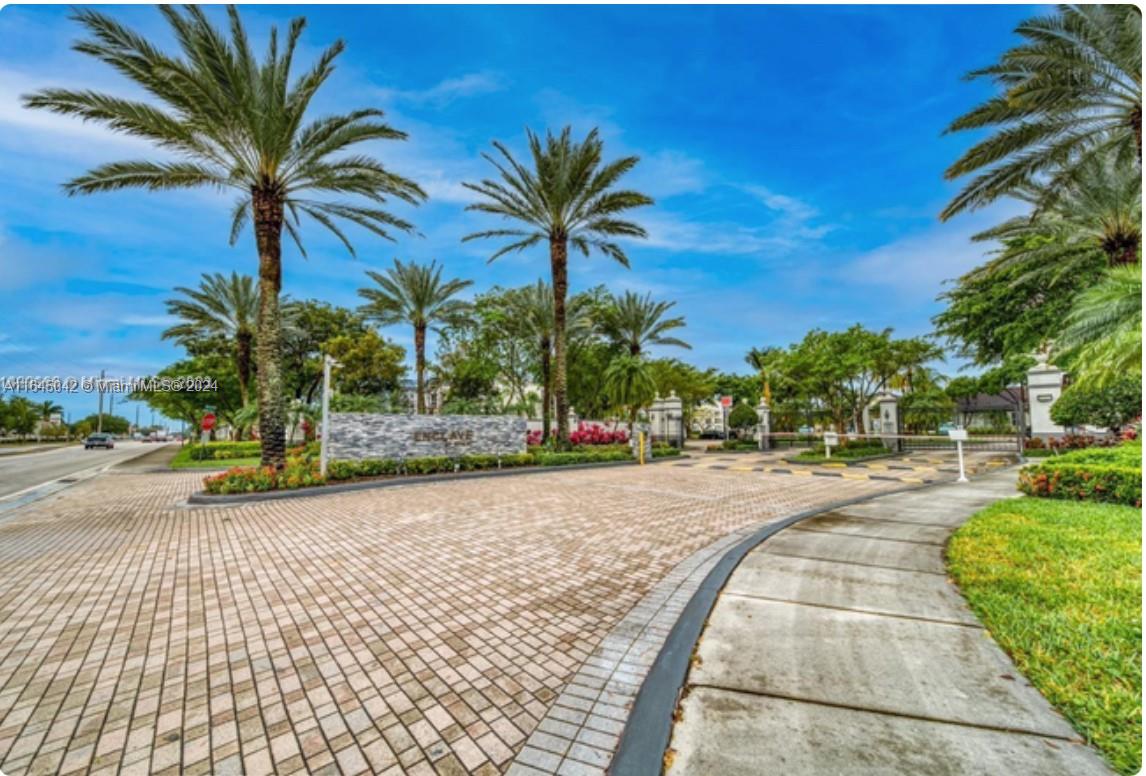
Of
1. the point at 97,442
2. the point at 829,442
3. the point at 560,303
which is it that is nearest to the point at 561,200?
the point at 560,303

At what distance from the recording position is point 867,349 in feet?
65.3

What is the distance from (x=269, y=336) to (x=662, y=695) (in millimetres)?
12179

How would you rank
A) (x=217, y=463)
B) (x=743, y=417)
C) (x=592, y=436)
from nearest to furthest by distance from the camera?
(x=217, y=463) → (x=592, y=436) → (x=743, y=417)

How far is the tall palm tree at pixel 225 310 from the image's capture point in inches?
986

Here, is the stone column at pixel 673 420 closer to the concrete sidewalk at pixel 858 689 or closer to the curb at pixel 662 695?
the concrete sidewalk at pixel 858 689

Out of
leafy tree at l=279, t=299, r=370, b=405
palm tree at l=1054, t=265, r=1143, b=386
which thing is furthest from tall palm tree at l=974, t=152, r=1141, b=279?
leafy tree at l=279, t=299, r=370, b=405

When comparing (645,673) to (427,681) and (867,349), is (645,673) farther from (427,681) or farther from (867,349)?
(867,349)

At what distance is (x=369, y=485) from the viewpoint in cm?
1164

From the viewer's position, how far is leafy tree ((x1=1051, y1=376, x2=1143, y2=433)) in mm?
14542

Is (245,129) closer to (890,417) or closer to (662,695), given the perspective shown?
(662,695)

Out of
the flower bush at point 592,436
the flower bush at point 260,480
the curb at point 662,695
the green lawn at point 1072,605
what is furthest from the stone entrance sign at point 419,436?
the green lawn at point 1072,605

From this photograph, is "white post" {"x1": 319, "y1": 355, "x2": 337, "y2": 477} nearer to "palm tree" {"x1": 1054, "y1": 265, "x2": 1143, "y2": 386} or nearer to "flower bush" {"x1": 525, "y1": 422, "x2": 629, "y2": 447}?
A: "flower bush" {"x1": 525, "y1": 422, "x2": 629, "y2": 447}

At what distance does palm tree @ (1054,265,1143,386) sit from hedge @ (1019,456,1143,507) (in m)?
1.73

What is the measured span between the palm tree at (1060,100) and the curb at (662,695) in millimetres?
11095
